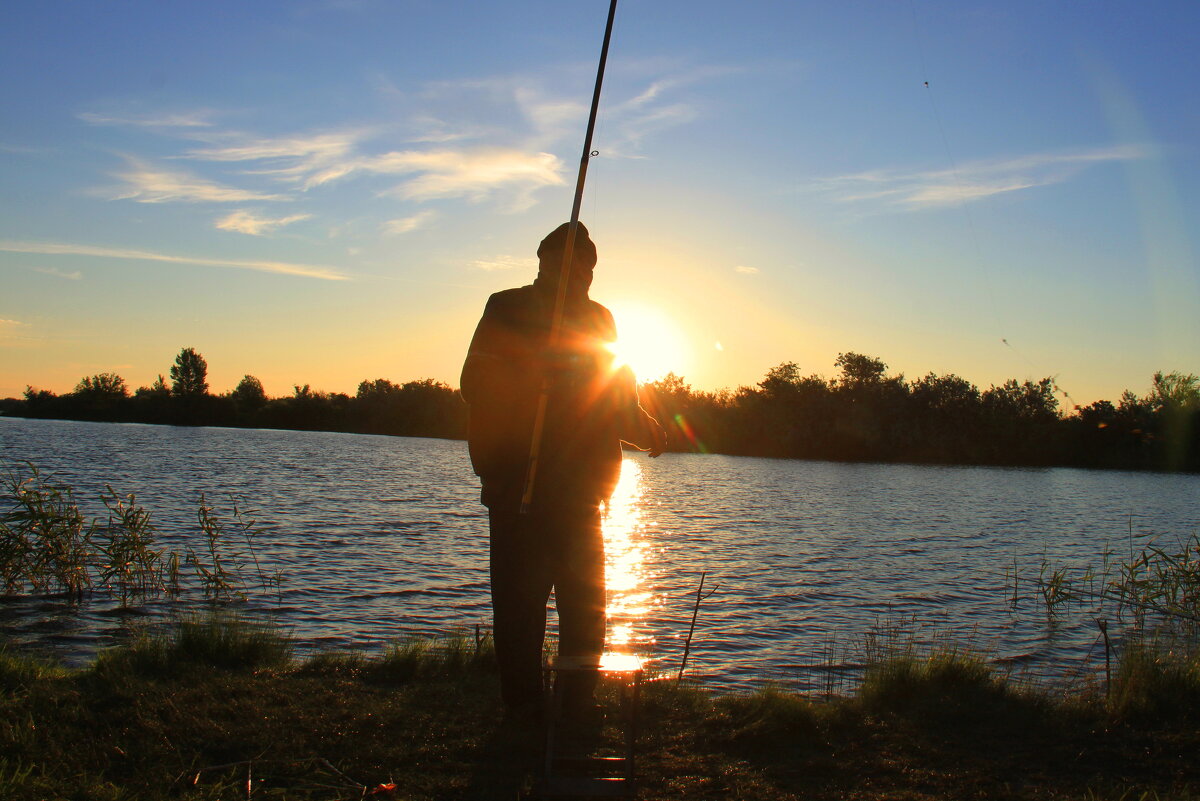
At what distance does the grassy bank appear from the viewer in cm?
367

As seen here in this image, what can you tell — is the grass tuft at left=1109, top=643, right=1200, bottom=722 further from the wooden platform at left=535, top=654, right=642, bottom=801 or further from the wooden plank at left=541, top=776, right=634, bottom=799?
the wooden plank at left=541, top=776, right=634, bottom=799

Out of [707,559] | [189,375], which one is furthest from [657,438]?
[189,375]

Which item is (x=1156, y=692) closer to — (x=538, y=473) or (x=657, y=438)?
(x=657, y=438)

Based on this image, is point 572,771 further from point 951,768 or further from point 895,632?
point 895,632

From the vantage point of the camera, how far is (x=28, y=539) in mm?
11234

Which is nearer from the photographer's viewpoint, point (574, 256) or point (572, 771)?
point (572, 771)

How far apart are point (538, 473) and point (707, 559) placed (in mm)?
14515

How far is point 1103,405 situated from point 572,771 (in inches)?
3000

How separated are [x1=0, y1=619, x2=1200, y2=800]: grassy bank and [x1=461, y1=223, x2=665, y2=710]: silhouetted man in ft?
1.68

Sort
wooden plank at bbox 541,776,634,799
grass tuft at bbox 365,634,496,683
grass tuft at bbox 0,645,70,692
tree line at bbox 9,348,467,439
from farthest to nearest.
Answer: tree line at bbox 9,348,467,439 → grass tuft at bbox 365,634,496,683 → grass tuft at bbox 0,645,70,692 → wooden plank at bbox 541,776,634,799

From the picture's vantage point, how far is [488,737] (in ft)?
14.2

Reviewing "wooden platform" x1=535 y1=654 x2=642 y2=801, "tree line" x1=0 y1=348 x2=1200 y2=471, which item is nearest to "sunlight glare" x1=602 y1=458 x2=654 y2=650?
"wooden platform" x1=535 y1=654 x2=642 y2=801

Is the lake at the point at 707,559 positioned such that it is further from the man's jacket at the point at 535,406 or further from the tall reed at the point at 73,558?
the man's jacket at the point at 535,406

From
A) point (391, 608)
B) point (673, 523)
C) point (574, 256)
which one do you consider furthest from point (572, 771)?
point (673, 523)
